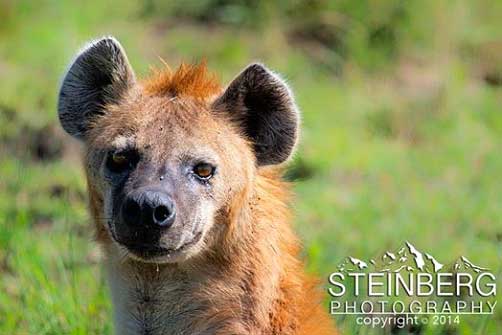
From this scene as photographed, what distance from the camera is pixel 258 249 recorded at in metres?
4.33

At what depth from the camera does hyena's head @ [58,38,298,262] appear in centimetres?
412

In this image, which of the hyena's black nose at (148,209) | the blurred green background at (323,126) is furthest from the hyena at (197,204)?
the blurred green background at (323,126)

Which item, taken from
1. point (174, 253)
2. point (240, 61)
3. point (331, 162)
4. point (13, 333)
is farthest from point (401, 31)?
point (174, 253)

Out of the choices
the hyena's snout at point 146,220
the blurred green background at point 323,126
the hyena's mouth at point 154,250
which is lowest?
the hyena's mouth at point 154,250

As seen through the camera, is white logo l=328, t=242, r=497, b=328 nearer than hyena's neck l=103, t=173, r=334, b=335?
No

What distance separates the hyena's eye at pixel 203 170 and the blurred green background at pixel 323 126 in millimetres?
1097

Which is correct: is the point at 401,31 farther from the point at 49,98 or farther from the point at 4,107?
the point at 4,107

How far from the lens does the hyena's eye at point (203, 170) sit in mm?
4254

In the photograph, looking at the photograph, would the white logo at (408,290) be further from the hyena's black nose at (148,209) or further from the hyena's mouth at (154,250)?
the hyena's black nose at (148,209)

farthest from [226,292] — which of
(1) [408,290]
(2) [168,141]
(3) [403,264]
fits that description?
(3) [403,264]

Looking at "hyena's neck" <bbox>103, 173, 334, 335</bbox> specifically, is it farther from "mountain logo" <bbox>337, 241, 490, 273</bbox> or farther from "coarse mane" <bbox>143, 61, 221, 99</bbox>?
"mountain logo" <bbox>337, 241, 490, 273</bbox>

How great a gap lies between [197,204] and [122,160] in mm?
289

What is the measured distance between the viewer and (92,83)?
4684 mm

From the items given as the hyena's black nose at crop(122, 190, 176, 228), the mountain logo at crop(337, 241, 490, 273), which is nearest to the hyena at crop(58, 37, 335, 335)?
the hyena's black nose at crop(122, 190, 176, 228)
